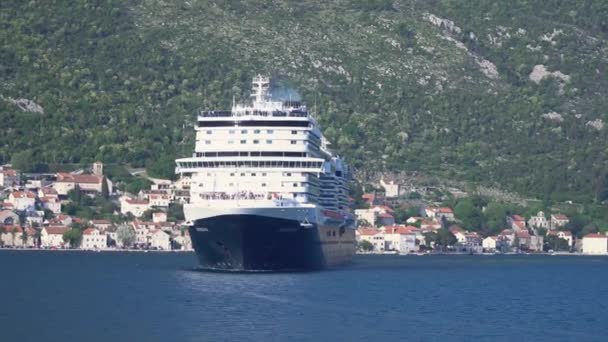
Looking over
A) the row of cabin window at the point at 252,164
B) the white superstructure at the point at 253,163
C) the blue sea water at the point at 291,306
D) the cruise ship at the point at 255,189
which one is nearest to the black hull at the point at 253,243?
the cruise ship at the point at 255,189

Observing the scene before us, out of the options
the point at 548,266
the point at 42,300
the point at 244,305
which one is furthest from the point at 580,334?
the point at 548,266

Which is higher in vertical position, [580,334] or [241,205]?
[241,205]

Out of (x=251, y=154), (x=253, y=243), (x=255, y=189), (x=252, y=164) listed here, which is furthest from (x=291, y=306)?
(x=251, y=154)

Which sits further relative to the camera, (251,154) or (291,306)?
(251,154)

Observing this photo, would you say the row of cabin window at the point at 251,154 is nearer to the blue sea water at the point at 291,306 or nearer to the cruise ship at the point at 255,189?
the cruise ship at the point at 255,189

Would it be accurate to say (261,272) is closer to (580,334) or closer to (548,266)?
(580,334)

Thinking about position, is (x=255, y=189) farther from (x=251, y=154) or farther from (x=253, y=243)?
(x=253, y=243)
